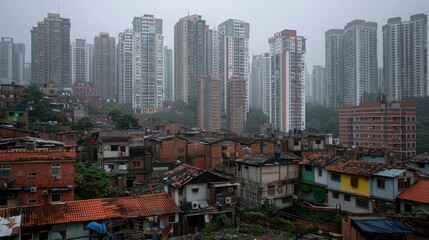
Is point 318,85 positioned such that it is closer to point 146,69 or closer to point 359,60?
point 359,60

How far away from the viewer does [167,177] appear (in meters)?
22.8

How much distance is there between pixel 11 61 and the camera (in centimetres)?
10219

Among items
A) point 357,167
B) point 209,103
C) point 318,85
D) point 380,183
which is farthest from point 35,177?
point 318,85

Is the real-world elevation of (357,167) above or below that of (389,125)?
below

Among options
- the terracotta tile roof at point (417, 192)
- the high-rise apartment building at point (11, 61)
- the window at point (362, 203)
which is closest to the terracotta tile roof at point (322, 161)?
the window at point (362, 203)

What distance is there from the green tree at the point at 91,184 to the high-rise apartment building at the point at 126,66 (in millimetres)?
65104

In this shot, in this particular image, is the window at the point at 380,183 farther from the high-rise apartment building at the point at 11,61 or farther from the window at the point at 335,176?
the high-rise apartment building at the point at 11,61

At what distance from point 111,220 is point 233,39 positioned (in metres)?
79.8

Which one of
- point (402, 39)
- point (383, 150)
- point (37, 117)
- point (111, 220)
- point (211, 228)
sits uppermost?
point (402, 39)

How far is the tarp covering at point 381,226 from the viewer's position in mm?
14996

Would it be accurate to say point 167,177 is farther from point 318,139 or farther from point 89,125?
point 89,125

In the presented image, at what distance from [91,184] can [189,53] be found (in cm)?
7250

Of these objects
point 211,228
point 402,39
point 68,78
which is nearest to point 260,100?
point 402,39

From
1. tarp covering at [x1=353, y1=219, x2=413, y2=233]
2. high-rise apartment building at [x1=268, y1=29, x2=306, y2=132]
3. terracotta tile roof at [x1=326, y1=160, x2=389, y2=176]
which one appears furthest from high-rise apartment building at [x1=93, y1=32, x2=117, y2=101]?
tarp covering at [x1=353, y1=219, x2=413, y2=233]
